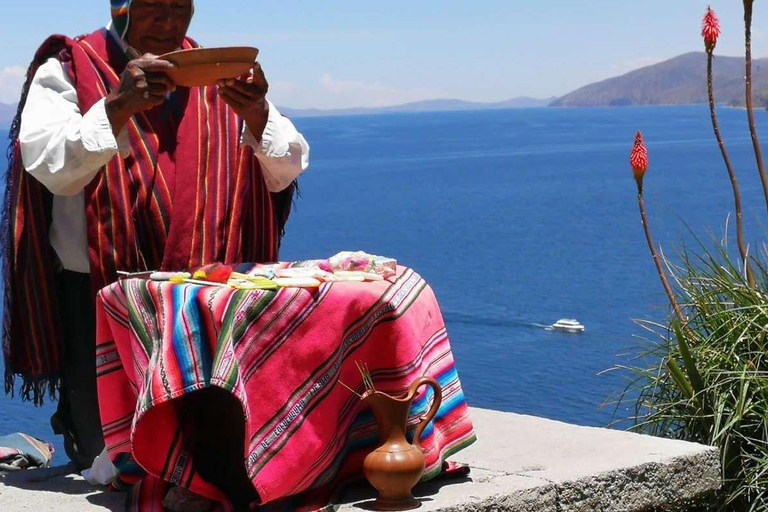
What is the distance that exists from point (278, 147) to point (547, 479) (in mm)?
1327

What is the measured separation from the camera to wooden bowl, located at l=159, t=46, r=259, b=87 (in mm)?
3549

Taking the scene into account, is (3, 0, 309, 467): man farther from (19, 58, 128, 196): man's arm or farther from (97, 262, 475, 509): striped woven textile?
(97, 262, 475, 509): striped woven textile

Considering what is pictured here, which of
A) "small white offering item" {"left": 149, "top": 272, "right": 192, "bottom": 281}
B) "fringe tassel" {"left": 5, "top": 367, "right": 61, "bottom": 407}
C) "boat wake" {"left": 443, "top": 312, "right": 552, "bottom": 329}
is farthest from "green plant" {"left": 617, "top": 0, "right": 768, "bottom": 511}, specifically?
"boat wake" {"left": 443, "top": 312, "right": 552, "bottom": 329}

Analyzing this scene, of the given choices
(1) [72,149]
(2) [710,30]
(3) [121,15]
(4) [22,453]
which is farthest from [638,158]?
(4) [22,453]

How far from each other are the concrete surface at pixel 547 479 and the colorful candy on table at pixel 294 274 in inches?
25.6

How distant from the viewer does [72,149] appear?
11.9 ft

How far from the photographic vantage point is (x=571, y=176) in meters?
78.1

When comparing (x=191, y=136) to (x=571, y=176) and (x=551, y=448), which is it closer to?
(x=551, y=448)

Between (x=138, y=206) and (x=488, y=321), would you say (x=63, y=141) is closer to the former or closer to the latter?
(x=138, y=206)

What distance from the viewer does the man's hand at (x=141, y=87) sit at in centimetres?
355

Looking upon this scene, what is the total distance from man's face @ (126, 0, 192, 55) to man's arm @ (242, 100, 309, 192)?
35cm

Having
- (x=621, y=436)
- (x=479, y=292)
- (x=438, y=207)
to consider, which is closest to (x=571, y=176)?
(x=438, y=207)

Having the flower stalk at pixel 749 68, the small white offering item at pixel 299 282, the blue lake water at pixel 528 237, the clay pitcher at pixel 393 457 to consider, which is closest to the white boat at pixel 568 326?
the blue lake water at pixel 528 237

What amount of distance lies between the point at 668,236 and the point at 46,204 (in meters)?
41.0
